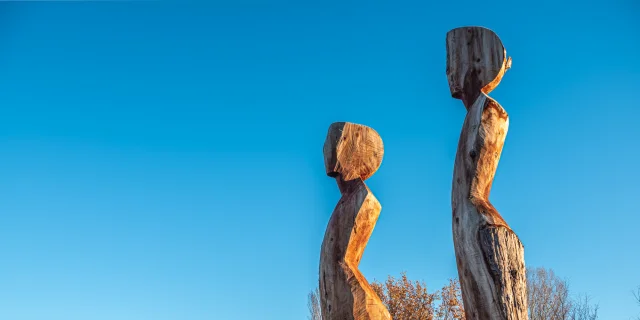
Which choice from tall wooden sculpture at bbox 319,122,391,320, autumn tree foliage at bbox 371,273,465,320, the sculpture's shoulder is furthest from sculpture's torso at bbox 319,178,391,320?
autumn tree foliage at bbox 371,273,465,320

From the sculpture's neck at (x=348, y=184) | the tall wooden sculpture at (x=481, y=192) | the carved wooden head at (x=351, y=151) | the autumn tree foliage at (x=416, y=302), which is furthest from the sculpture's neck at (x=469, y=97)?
the autumn tree foliage at (x=416, y=302)

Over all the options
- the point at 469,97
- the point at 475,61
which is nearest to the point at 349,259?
the point at 469,97

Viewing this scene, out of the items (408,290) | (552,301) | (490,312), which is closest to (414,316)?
(408,290)

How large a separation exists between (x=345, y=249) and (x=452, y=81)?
1984 millimetres

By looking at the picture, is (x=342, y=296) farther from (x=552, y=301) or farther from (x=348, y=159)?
(x=552, y=301)

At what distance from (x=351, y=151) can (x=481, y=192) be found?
1.82m

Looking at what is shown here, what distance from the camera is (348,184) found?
7.26 metres

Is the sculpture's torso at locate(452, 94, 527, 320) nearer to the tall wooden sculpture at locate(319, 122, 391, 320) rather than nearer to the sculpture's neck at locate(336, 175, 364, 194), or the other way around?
the tall wooden sculpture at locate(319, 122, 391, 320)

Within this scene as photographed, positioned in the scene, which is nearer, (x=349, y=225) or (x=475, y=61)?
(x=475, y=61)

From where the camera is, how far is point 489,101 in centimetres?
608

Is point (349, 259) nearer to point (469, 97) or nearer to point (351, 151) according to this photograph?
point (351, 151)

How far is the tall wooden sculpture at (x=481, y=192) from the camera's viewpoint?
17.8 ft

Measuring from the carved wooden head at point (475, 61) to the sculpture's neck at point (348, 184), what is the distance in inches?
54.4

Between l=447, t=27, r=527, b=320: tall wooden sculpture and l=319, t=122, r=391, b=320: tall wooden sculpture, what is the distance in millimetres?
1220
